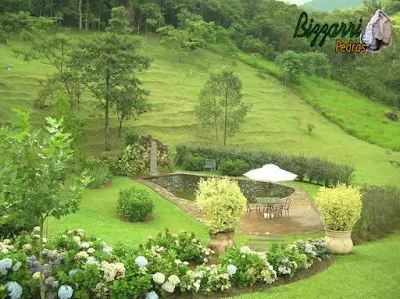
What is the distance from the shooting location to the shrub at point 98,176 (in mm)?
19844

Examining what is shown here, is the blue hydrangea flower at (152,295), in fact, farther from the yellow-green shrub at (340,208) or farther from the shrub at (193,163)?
the shrub at (193,163)

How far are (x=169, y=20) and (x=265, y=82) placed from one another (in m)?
19.1

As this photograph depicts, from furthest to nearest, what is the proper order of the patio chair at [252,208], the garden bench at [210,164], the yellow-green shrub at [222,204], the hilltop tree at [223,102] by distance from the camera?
1. the hilltop tree at [223,102]
2. the garden bench at [210,164]
3. the patio chair at [252,208]
4. the yellow-green shrub at [222,204]

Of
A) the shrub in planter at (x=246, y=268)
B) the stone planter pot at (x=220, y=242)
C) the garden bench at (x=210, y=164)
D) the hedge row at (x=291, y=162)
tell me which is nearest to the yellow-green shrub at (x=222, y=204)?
the stone planter pot at (x=220, y=242)

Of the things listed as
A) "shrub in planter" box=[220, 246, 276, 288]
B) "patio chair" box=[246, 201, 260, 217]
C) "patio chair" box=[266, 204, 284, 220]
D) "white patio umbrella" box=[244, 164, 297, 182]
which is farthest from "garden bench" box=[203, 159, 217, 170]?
"shrub in planter" box=[220, 246, 276, 288]

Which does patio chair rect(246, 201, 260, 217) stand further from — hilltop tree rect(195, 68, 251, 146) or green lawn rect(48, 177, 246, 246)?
hilltop tree rect(195, 68, 251, 146)

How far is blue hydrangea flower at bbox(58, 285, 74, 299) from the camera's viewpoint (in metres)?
7.29

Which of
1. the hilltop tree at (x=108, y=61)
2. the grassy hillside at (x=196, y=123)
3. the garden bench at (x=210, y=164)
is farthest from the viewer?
the grassy hillside at (x=196, y=123)

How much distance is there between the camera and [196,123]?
→ 1411 inches

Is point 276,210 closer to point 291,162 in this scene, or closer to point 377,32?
point 291,162

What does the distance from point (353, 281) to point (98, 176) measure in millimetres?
13245

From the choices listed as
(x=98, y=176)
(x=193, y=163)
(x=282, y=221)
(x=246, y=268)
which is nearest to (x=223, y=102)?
(x=193, y=163)

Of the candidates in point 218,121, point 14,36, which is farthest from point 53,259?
point 14,36

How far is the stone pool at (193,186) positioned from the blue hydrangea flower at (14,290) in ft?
46.7
